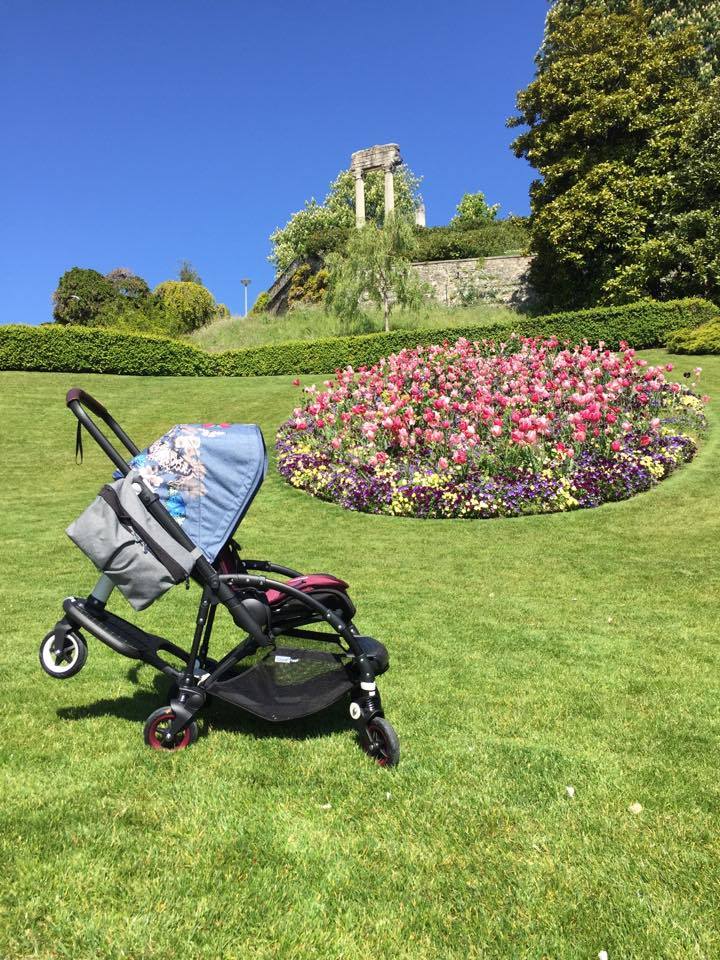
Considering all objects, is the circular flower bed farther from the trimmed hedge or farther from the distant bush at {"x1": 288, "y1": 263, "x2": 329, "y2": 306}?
the distant bush at {"x1": 288, "y1": 263, "x2": 329, "y2": 306}

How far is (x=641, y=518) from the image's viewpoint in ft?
31.0


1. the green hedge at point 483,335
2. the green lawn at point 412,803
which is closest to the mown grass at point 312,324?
the green hedge at point 483,335

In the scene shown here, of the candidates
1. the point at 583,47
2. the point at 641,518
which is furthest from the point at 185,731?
the point at 583,47

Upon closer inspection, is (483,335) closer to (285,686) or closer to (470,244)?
(470,244)

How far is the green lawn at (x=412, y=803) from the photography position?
2.27 metres

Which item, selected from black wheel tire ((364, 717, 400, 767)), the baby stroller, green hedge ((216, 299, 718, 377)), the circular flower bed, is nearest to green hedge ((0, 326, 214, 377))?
green hedge ((216, 299, 718, 377))

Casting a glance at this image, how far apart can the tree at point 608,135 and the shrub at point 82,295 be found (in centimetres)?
3019

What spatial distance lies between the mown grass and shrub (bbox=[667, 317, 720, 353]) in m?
9.28

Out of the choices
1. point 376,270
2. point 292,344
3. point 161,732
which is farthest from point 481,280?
point 161,732

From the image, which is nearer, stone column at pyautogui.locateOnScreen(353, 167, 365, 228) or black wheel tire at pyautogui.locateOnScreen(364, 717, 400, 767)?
black wheel tire at pyautogui.locateOnScreen(364, 717, 400, 767)

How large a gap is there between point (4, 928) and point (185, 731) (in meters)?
1.32

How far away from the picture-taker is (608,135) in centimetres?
2731

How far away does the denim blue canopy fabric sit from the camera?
3.45m

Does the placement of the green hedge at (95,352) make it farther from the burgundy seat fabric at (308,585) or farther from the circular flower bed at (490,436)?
the burgundy seat fabric at (308,585)
